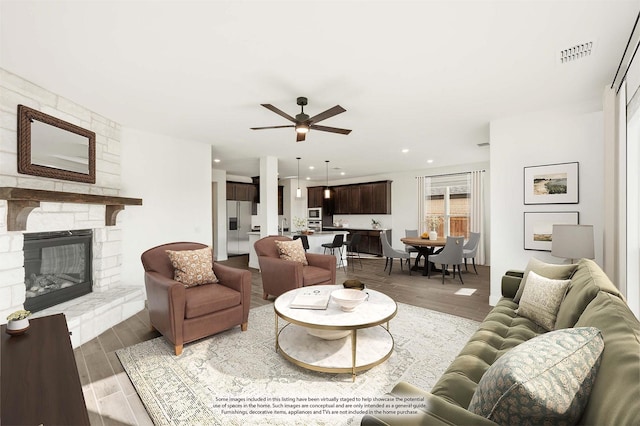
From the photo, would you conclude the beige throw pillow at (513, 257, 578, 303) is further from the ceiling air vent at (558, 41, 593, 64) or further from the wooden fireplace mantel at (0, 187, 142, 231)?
the wooden fireplace mantel at (0, 187, 142, 231)

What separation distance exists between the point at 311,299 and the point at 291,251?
166 cm

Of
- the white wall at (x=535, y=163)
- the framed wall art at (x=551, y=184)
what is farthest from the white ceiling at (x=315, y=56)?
the framed wall art at (x=551, y=184)

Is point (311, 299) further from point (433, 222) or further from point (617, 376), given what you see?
point (433, 222)

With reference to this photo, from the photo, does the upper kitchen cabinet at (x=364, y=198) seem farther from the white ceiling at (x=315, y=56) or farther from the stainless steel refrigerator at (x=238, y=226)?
the white ceiling at (x=315, y=56)

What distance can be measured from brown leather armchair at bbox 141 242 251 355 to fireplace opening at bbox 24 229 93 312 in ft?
3.41

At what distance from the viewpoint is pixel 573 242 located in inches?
112

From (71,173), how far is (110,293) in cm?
147

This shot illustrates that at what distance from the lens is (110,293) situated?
11.5 ft

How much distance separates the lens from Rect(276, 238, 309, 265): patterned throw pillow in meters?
4.18

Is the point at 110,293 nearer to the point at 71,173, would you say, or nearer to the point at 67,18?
the point at 71,173

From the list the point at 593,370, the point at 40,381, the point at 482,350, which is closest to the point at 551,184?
the point at 482,350

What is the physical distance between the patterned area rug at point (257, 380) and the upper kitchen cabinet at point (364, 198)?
18.8ft

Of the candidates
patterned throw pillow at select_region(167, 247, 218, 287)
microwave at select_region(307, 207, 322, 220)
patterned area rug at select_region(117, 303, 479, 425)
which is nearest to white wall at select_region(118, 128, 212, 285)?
patterned throw pillow at select_region(167, 247, 218, 287)

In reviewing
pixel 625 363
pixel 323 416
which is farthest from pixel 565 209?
pixel 323 416
